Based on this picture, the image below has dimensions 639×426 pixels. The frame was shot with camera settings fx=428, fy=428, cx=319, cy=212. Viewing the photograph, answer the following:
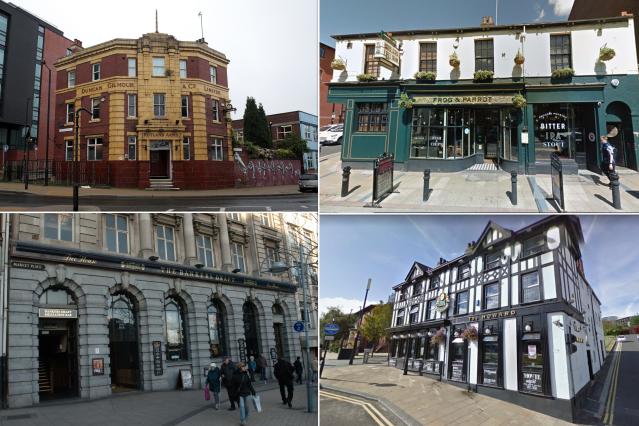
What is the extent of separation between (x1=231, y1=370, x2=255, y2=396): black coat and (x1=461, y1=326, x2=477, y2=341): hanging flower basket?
2477mm

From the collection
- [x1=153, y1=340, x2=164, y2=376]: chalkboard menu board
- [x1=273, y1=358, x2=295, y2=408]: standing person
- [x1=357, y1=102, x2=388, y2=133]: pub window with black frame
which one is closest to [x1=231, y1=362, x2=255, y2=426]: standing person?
[x1=273, y1=358, x2=295, y2=408]: standing person

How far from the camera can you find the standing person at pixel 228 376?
5.18 metres

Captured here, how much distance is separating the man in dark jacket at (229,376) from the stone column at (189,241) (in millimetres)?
1438

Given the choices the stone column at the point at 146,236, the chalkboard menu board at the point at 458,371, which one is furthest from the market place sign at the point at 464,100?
the stone column at the point at 146,236

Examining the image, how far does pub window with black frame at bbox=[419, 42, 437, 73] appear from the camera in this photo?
5629 mm

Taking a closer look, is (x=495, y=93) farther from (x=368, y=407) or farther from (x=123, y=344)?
(x=123, y=344)

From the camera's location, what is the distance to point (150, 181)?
5211 mm

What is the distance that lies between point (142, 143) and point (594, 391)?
5.55m

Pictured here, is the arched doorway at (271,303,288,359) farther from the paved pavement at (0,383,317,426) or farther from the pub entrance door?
the pub entrance door

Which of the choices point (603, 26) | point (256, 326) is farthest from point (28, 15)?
point (603, 26)

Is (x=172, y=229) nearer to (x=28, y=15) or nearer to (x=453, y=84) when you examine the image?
(x=28, y=15)

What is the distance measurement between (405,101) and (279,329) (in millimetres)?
3627

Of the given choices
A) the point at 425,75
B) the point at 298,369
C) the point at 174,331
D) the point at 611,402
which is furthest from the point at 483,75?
the point at 174,331

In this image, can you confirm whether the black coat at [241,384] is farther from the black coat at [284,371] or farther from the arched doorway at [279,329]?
the arched doorway at [279,329]
